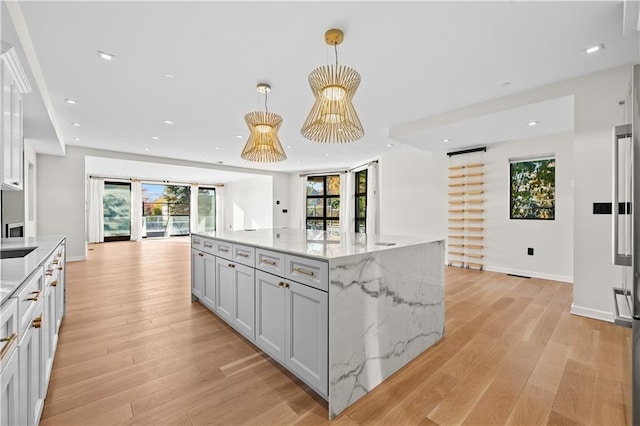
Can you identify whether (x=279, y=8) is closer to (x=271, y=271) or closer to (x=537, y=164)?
(x=271, y=271)

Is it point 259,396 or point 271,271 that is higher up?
point 271,271

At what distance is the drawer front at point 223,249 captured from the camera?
2.60 m

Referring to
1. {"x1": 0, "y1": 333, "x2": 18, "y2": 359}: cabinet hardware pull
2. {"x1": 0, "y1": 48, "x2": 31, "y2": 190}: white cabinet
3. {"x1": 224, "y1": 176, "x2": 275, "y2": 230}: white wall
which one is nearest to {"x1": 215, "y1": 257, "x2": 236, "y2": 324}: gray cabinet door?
{"x1": 0, "y1": 333, "x2": 18, "y2": 359}: cabinet hardware pull

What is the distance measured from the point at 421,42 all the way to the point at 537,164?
12.9 ft

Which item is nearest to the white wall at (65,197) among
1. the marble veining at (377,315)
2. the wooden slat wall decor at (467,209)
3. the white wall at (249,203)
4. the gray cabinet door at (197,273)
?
the gray cabinet door at (197,273)

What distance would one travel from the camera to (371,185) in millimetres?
7719

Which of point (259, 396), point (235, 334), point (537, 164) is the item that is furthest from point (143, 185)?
point (537, 164)

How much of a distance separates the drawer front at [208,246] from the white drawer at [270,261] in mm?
952

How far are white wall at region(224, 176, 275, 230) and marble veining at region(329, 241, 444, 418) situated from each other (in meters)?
8.35

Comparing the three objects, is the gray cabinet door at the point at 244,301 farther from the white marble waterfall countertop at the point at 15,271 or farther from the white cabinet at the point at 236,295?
the white marble waterfall countertop at the point at 15,271

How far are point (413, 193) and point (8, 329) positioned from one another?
6.39 meters

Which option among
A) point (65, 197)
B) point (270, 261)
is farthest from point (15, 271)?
point (65, 197)

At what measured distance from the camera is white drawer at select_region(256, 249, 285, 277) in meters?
1.94

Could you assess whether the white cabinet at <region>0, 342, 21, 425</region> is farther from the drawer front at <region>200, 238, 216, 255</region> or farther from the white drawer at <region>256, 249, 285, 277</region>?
the drawer front at <region>200, 238, 216, 255</region>
